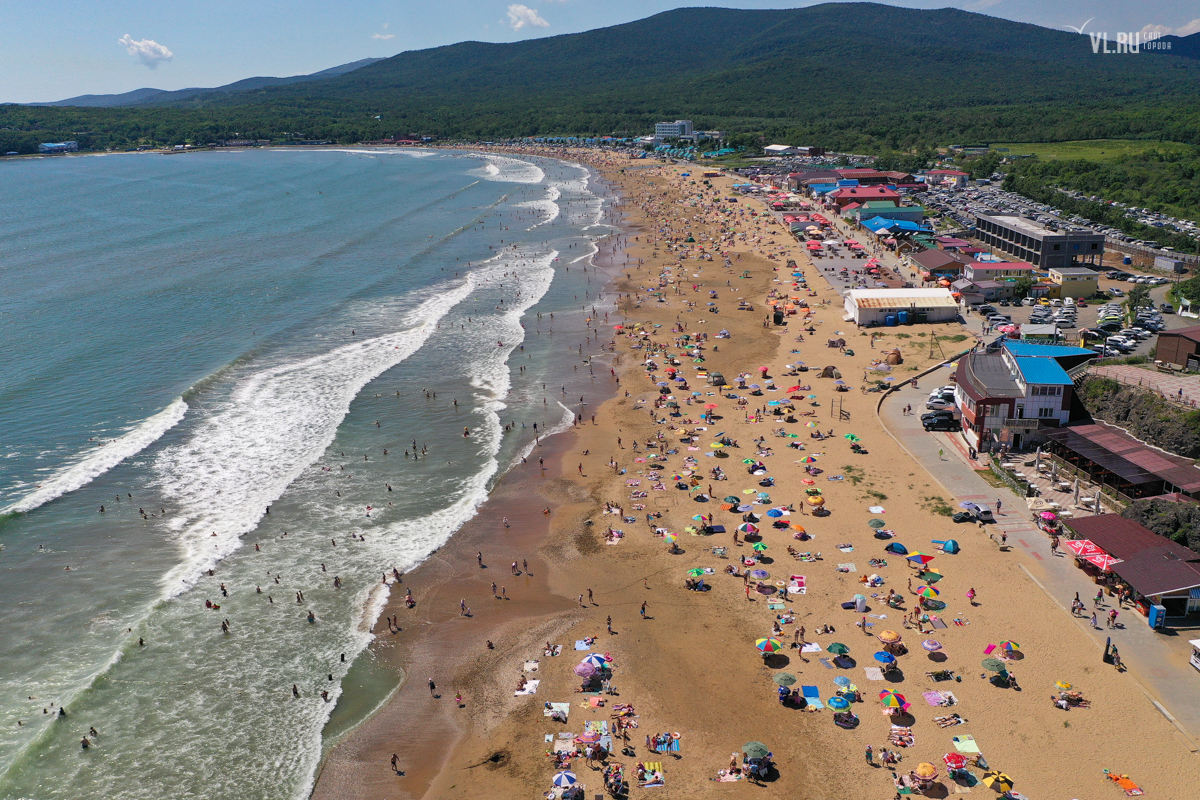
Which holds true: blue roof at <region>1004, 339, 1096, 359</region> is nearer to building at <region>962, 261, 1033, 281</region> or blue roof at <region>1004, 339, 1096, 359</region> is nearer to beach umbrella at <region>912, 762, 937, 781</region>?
building at <region>962, 261, 1033, 281</region>

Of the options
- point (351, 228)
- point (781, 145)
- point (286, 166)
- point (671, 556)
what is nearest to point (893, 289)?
point (671, 556)

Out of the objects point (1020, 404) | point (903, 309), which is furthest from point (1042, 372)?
point (903, 309)

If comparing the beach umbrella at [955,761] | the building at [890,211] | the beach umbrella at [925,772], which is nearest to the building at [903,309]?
the building at [890,211]

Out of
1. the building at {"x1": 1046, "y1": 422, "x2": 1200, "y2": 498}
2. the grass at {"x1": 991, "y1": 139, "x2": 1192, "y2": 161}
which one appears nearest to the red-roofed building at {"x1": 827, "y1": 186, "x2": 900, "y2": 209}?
the grass at {"x1": 991, "y1": 139, "x2": 1192, "y2": 161}

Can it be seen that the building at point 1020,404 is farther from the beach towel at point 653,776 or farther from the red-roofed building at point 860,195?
the red-roofed building at point 860,195

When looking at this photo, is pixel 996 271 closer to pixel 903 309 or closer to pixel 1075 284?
pixel 1075 284

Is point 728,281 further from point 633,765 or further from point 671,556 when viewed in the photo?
point 633,765
